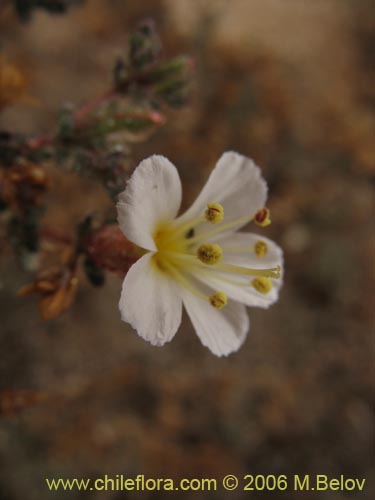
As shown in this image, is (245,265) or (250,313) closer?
(245,265)

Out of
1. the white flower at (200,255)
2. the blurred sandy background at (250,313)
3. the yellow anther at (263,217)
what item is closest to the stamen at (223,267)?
the white flower at (200,255)

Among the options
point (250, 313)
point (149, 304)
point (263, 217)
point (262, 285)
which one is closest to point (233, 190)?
point (263, 217)

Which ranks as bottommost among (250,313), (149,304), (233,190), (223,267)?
(149,304)

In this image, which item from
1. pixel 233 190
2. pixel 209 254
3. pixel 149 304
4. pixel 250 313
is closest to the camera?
pixel 149 304

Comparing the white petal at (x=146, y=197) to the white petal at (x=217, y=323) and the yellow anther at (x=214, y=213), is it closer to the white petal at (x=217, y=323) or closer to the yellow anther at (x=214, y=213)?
the yellow anther at (x=214, y=213)

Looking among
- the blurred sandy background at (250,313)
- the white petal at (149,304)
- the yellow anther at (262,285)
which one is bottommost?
the white petal at (149,304)

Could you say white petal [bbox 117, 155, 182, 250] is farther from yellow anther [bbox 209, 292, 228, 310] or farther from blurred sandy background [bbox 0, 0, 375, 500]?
blurred sandy background [bbox 0, 0, 375, 500]

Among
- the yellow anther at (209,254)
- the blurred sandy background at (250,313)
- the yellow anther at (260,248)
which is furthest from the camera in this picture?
the blurred sandy background at (250,313)

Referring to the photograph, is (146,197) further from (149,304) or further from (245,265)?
(245,265)
